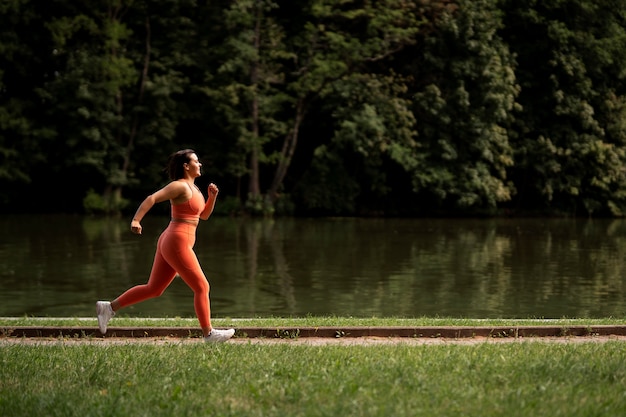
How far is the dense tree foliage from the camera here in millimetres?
43750

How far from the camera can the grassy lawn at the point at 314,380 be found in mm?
6438

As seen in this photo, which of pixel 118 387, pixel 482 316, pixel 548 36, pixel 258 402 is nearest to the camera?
pixel 258 402

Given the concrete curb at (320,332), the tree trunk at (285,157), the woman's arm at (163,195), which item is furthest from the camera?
the tree trunk at (285,157)

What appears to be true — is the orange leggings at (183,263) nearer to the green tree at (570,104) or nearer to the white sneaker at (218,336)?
the white sneaker at (218,336)

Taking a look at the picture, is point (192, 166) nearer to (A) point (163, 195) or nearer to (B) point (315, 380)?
(A) point (163, 195)

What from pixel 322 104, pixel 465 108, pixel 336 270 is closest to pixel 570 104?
pixel 465 108

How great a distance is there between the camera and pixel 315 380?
721cm

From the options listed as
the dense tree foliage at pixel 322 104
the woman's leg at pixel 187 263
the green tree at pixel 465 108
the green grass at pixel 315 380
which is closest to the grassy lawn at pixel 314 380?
the green grass at pixel 315 380

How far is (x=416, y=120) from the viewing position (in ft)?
150

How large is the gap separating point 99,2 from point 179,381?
40149 millimetres

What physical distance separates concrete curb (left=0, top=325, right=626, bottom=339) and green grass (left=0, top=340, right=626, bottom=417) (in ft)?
3.64

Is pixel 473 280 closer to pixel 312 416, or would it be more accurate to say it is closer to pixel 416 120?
pixel 312 416

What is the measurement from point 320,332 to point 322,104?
37222 millimetres

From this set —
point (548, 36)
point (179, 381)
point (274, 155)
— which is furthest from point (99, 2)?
point (179, 381)
